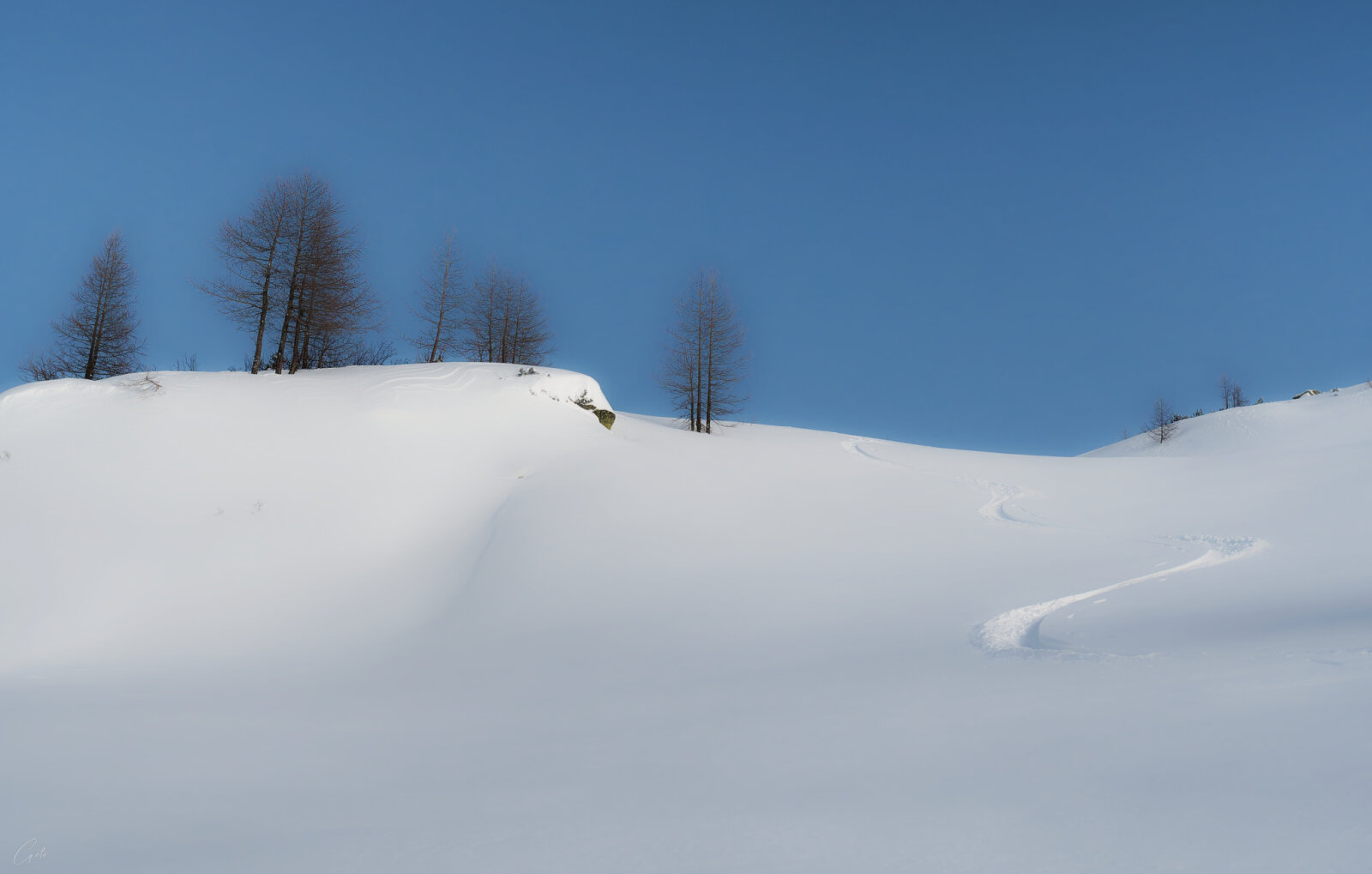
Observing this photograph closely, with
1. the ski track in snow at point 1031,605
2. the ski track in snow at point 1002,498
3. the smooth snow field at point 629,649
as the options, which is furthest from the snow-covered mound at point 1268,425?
the ski track in snow at point 1031,605

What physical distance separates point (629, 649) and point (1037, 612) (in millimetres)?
4649

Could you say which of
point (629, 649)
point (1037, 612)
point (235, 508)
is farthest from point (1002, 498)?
point (235, 508)

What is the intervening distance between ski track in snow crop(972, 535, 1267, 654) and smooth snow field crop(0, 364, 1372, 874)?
5cm

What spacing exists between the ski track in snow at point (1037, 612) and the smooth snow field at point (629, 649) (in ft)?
0.17

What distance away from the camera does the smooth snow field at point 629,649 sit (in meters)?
3.24

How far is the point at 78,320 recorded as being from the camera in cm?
2220

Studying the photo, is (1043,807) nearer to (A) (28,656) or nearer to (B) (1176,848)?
(B) (1176,848)

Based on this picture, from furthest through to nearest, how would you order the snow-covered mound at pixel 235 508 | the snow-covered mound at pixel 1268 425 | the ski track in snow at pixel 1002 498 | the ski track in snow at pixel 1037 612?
1. the snow-covered mound at pixel 1268 425
2. the ski track in snow at pixel 1002 498
3. the snow-covered mound at pixel 235 508
4. the ski track in snow at pixel 1037 612

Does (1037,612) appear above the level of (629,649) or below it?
above

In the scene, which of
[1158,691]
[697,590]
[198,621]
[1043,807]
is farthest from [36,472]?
[1158,691]

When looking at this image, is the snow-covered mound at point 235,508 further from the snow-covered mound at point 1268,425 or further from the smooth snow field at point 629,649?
the snow-covered mound at point 1268,425

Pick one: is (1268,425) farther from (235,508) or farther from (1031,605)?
(235,508)

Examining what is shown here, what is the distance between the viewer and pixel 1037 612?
23.4 feet

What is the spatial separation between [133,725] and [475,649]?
322 centimetres
